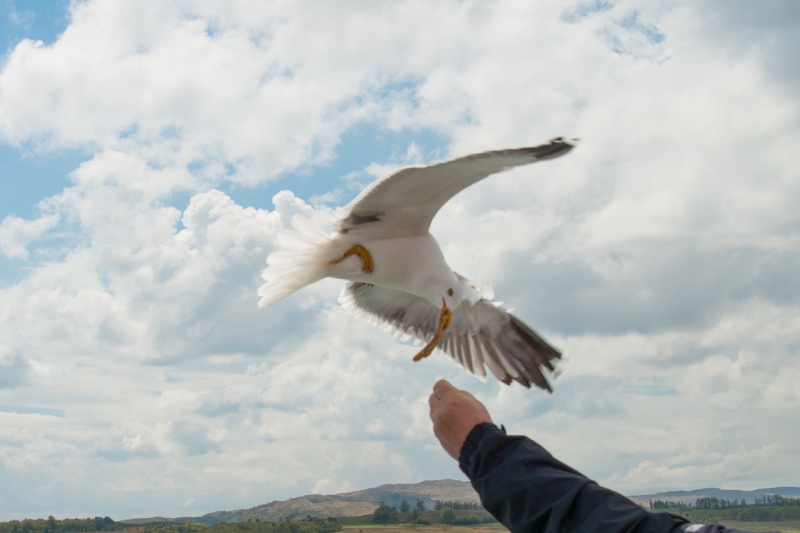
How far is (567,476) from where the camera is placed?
4.08 ft

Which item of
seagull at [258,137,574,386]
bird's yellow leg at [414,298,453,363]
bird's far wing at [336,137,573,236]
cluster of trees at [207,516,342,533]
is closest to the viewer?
bird's far wing at [336,137,573,236]

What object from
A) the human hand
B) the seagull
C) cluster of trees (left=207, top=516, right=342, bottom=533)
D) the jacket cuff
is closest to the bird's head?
the seagull

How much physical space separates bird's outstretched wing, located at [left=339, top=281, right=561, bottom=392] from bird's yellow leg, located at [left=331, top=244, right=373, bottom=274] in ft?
3.78

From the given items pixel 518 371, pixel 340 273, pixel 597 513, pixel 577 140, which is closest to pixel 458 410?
pixel 597 513

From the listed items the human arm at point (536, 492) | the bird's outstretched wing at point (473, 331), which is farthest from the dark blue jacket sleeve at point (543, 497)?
the bird's outstretched wing at point (473, 331)

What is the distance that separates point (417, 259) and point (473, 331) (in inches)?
49.5

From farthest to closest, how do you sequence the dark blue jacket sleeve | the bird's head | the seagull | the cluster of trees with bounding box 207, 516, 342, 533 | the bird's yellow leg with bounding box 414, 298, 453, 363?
the cluster of trees with bounding box 207, 516, 342, 533
the bird's head
the bird's yellow leg with bounding box 414, 298, 453, 363
the seagull
the dark blue jacket sleeve

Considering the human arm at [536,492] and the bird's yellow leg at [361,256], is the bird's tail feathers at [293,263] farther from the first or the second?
the human arm at [536,492]

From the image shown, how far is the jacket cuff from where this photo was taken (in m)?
1.35

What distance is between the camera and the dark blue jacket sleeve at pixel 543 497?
46.0 inches

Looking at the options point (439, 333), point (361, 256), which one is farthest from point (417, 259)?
point (439, 333)

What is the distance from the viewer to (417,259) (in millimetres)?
4523

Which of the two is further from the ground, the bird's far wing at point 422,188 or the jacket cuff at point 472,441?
the bird's far wing at point 422,188

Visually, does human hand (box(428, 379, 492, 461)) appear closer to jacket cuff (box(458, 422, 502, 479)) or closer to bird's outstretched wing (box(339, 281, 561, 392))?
jacket cuff (box(458, 422, 502, 479))
